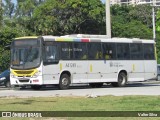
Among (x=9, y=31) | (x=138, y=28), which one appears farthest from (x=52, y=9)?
(x=138, y=28)

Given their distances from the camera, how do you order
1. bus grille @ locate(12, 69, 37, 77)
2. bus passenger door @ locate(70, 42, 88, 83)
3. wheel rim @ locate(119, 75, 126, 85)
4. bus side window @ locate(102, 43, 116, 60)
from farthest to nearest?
wheel rim @ locate(119, 75, 126, 85) → bus side window @ locate(102, 43, 116, 60) → bus passenger door @ locate(70, 42, 88, 83) → bus grille @ locate(12, 69, 37, 77)

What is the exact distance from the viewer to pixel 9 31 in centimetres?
4606

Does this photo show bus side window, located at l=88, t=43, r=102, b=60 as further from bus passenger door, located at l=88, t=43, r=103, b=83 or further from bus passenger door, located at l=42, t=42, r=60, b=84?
bus passenger door, located at l=42, t=42, r=60, b=84

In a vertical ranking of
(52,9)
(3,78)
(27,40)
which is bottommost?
(3,78)

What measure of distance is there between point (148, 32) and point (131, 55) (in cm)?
3636

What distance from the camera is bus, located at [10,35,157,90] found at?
2552 centimetres

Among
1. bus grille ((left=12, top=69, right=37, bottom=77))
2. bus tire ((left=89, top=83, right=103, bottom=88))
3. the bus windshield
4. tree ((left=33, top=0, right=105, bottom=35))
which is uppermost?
tree ((left=33, top=0, right=105, bottom=35))

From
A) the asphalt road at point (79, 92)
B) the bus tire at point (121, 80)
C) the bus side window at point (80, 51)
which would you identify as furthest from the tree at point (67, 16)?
the bus side window at point (80, 51)

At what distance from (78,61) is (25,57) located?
10.7 feet

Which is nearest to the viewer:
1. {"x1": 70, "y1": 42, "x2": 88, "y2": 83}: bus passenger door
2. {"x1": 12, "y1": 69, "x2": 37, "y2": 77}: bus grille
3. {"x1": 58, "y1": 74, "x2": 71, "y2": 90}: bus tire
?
{"x1": 12, "y1": 69, "x2": 37, "y2": 77}: bus grille

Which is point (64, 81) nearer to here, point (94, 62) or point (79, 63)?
point (79, 63)

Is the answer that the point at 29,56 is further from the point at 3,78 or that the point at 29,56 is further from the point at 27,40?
the point at 3,78

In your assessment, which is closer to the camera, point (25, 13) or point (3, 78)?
point (3, 78)

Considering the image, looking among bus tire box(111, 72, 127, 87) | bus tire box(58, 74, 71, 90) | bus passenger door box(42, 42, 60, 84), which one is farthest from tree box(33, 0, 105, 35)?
bus passenger door box(42, 42, 60, 84)
